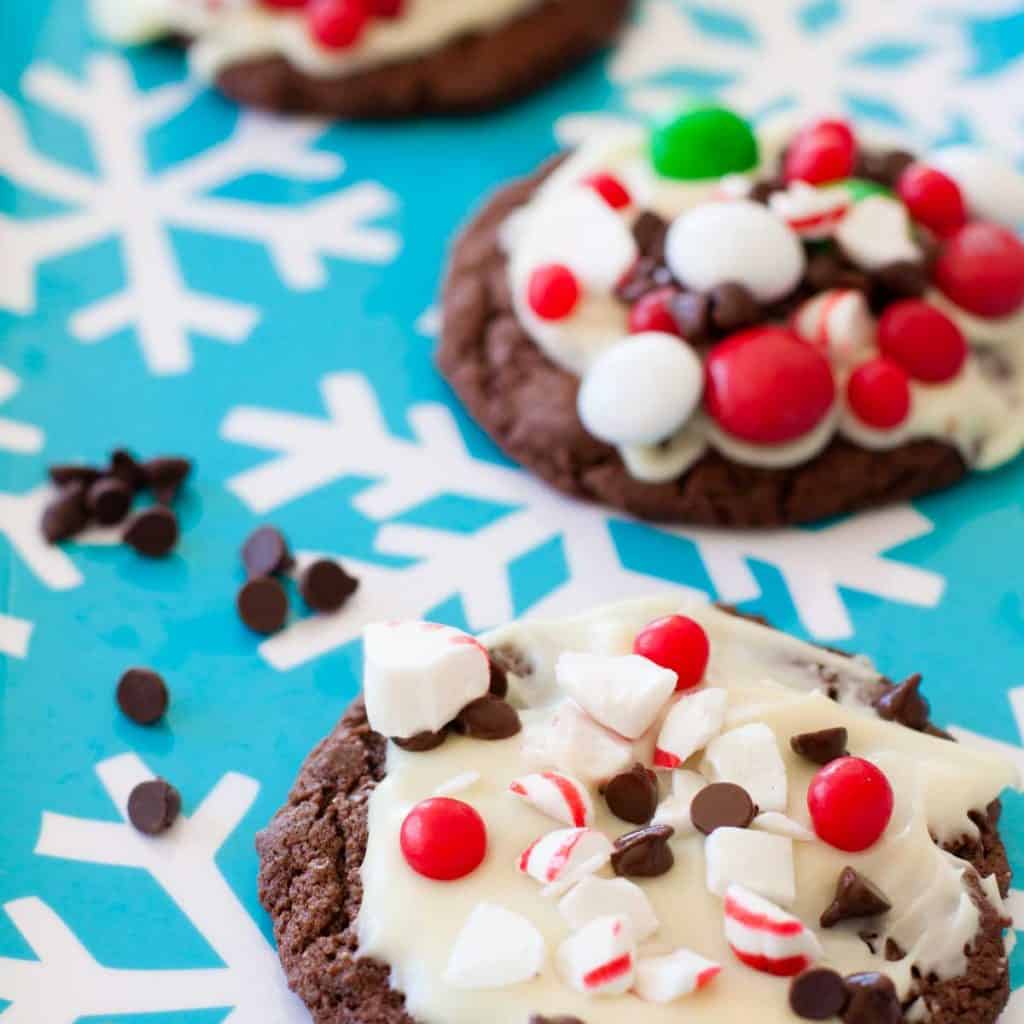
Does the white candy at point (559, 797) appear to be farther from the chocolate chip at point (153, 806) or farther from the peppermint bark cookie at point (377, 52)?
the peppermint bark cookie at point (377, 52)

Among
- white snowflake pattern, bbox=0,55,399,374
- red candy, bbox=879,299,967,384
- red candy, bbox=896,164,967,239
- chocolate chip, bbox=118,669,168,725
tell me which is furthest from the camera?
white snowflake pattern, bbox=0,55,399,374

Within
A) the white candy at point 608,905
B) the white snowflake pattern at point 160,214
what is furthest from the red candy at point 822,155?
the white candy at point 608,905

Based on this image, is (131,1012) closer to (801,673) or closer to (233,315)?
(801,673)

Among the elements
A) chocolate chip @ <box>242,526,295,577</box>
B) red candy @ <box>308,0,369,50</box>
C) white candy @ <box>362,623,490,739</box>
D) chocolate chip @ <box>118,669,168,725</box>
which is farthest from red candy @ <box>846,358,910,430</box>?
red candy @ <box>308,0,369,50</box>

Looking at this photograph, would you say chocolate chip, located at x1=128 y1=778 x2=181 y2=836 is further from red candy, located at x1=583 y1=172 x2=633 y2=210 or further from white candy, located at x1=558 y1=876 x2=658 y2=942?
red candy, located at x1=583 y1=172 x2=633 y2=210

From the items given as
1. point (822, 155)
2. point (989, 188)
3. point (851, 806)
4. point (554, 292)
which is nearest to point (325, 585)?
point (554, 292)

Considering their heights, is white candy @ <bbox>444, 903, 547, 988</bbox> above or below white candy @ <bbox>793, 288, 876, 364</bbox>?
below
